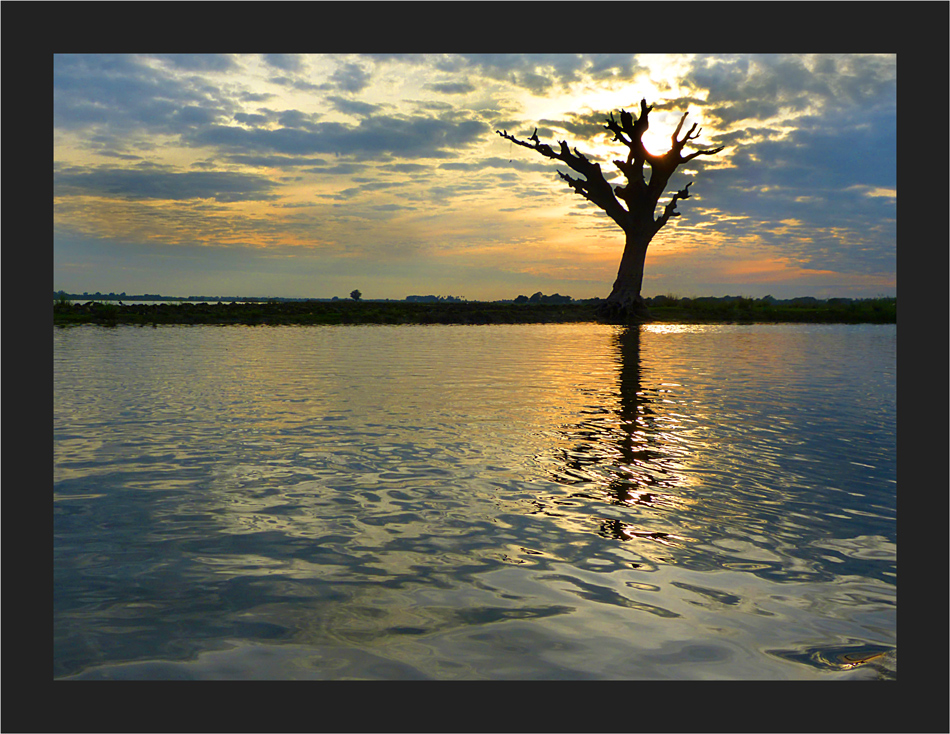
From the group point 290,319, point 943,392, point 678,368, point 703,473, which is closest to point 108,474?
point 703,473

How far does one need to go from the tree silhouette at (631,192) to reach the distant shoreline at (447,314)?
248cm

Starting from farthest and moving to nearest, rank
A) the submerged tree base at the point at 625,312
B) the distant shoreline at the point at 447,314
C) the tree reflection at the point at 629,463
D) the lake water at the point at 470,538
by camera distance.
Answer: the submerged tree base at the point at 625,312
the distant shoreline at the point at 447,314
the tree reflection at the point at 629,463
the lake water at the point at 470,538

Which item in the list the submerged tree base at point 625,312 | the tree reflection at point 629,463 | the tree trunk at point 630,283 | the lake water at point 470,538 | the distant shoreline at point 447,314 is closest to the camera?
the lake water at point 470,538

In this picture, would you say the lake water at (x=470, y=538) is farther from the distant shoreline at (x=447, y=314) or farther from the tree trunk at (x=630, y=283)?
the tree trunk at (x=630, y=283)

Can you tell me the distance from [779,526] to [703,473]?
62.3 inches

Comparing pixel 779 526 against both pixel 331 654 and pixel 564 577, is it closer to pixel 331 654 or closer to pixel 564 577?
pixel 564 577

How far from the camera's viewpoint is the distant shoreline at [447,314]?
36.8 m

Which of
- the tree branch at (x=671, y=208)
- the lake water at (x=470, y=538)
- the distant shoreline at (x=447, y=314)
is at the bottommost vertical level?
the lake water at (x=470, y=538)

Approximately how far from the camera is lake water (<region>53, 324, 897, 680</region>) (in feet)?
11.4

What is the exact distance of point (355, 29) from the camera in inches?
203

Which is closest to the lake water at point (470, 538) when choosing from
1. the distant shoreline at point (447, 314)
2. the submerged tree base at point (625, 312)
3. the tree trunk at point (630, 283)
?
the distant shoreline at point (447, 314)

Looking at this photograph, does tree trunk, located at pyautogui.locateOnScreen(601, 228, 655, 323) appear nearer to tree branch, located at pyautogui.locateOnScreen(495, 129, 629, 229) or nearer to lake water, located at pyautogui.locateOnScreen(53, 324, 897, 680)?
tree branch, located at pyautogui.locateOnScreen(495, 129, 629, 229)

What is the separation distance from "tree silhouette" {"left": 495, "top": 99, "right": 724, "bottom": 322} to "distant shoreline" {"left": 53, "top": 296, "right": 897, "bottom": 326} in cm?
248

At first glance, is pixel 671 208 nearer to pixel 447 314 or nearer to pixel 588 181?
pixel 588 181
